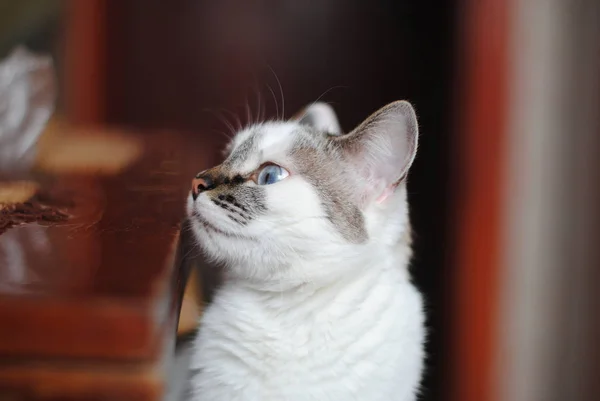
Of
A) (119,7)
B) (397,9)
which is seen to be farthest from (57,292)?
(119,7)

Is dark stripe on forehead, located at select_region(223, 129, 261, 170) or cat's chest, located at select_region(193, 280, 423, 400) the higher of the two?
dark stripe on forehead, located at select_region(223, 129, 261, 170)

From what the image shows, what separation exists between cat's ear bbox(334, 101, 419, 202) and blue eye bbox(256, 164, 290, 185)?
0.36 ft

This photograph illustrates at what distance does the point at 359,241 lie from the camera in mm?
882

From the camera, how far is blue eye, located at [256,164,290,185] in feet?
2.91

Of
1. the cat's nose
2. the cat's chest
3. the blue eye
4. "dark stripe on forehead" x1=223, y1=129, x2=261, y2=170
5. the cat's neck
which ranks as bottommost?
the cat's chest

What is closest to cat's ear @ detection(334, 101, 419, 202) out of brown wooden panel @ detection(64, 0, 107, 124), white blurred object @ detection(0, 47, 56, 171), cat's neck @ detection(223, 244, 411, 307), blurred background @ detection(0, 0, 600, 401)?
cat's neck @ detection(223, 244, 411, 307)

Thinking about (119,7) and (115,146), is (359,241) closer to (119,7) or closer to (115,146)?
(115,146)

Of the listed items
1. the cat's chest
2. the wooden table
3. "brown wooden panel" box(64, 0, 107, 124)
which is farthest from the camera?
"brown wooden panel" box(64, 0, 107, 124)

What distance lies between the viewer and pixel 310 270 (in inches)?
33.7

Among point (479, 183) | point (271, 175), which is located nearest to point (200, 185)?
point (271, 175)

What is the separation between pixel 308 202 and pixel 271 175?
73 mm

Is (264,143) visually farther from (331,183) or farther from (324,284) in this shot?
(324,284)

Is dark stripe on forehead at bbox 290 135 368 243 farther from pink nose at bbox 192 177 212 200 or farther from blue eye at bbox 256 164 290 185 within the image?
pink nose at bbox 192 177 212 200

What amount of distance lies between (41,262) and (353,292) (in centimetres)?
47
